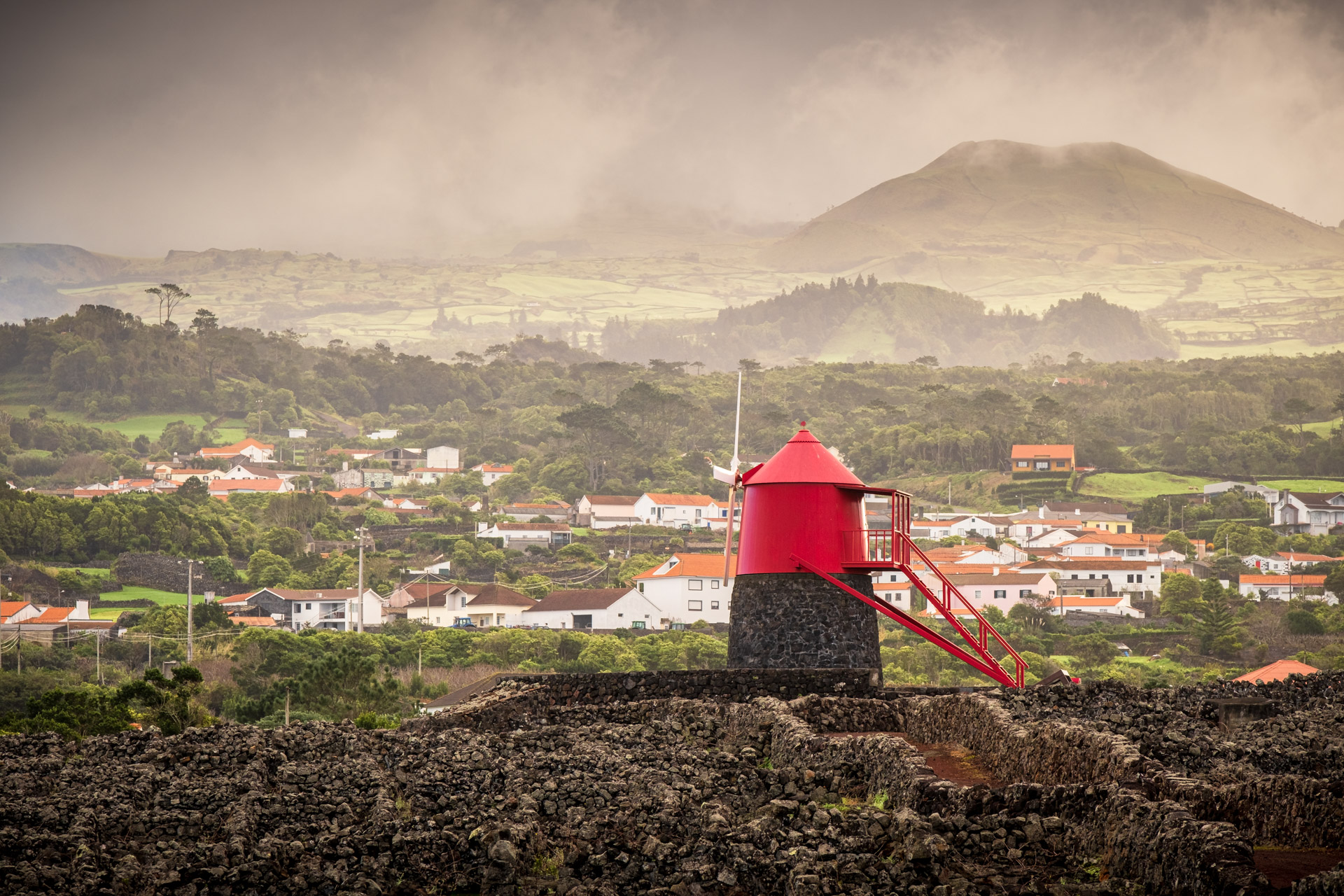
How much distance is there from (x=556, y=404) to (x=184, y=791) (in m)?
175

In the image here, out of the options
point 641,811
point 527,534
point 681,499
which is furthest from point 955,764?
point 681,499

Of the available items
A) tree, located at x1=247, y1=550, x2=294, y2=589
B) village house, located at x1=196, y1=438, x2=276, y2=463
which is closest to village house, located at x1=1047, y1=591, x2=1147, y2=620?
tree, located at x1=247, y1=550, x2=294, y2=589

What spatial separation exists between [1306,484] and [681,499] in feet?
193

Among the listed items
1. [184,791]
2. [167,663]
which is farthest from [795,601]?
[167,663]

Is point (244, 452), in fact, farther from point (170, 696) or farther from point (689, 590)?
point (170, 696)

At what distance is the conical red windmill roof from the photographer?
21.0 m

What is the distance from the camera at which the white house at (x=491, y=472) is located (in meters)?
152

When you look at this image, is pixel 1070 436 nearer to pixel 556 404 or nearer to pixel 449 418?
pixel 556 404

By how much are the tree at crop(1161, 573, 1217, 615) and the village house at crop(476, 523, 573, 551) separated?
46.5 meters

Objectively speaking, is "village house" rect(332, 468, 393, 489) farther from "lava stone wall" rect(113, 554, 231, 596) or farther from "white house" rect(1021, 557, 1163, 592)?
"white house" rect(1021, 557, 1163, 592)

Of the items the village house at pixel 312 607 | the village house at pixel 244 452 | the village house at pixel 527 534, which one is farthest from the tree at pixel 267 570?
the village house at pixel 244 452

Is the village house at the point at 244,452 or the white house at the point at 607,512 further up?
the village house at the point at 244,452

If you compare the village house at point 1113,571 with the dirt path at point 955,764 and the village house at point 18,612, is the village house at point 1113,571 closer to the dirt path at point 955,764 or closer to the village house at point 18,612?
the village house at point 18,612

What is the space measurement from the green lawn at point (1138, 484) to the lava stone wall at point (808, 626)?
379ft
